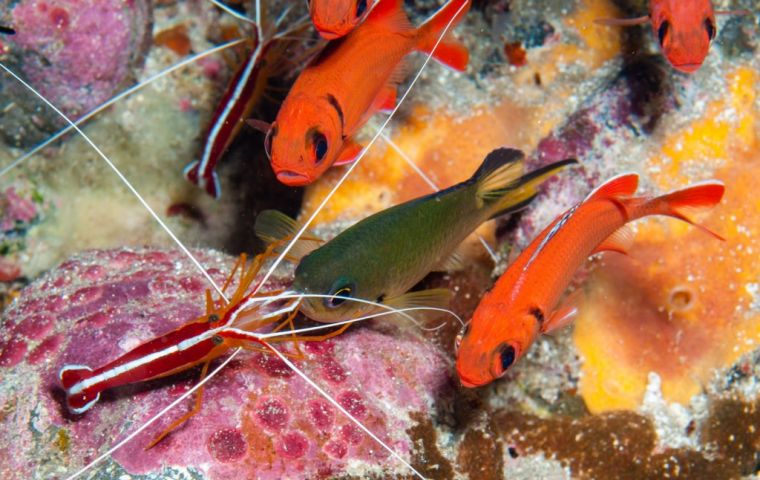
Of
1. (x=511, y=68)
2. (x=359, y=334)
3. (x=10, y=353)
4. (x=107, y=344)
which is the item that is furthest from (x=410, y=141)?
(x=10, y=353)

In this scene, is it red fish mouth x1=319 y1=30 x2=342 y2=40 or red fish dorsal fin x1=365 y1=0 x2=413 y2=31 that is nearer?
red fish mouth x1=319 y1=30 x2=342 y2=40

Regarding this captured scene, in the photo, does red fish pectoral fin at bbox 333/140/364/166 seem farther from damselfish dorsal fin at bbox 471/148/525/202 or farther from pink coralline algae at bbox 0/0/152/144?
pink coralline algae at bbox 0/0/152/144

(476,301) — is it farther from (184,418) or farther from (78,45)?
(78,45)

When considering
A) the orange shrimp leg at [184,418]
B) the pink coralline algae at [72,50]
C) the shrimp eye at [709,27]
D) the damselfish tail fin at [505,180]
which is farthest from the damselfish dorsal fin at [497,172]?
the pink coralline algae at [72,50]

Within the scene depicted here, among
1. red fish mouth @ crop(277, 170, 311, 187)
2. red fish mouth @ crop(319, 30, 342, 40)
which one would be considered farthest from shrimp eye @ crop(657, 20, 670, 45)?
red fish mouth @ crop(277, 170, 311, 187)

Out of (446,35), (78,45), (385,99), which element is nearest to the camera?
(385,99)

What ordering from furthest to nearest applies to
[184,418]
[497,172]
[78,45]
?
[78,45]
[497,172]
[184,418]

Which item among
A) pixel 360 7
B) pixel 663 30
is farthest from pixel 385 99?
pixel 663 30
